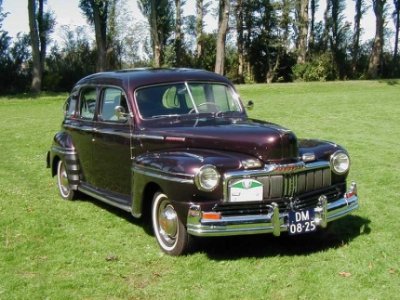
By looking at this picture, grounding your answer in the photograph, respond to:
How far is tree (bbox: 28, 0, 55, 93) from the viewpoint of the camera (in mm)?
33094

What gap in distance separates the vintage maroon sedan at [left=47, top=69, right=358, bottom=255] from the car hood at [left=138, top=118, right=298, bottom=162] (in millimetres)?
10

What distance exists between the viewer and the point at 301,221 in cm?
557

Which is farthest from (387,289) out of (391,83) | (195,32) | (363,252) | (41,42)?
(195,32)

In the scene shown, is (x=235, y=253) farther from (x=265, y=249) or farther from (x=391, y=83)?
(x=391, y=83)

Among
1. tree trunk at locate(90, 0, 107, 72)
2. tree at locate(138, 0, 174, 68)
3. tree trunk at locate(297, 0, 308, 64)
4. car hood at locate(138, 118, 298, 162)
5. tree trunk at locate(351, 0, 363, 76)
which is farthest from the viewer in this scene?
tree trunk at locate(351, 0, 363, 76)

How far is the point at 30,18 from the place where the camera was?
33094 millimetres

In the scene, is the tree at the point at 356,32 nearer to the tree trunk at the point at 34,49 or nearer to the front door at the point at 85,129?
the tree trunk at the point at 34,49

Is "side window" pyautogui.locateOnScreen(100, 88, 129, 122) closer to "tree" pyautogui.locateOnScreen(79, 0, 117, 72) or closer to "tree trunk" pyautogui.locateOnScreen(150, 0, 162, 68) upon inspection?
"tree" pyautogui.locateOnScreen(79, 0, 117, 72)

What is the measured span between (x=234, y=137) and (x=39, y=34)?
1410 inches

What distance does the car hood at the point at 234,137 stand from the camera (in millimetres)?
5637

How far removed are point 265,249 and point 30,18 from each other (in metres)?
30.0

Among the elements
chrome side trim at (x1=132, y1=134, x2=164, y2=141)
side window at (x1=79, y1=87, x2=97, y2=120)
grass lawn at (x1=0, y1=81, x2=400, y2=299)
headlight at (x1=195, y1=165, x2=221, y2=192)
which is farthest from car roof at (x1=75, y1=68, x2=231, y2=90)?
headlight at (x1=195, y1=165, x2=221, y2=192)

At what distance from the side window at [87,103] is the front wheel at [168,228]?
2.23 metres

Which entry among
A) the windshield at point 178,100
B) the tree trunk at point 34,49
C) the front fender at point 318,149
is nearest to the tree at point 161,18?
the tree trunk at point 34,49
